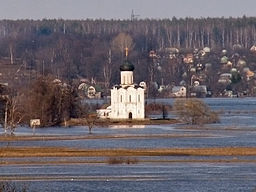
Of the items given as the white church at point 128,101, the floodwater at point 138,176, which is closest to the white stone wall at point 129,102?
the white church at point 128,101

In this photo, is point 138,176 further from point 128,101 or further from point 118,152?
point 128,101

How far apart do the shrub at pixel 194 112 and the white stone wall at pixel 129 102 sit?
395 centimetres

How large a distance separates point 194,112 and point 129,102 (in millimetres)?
7955

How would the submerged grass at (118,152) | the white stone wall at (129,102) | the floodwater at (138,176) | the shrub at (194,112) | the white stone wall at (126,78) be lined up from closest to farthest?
the floodwater at (138,176), the submerged grass at (118,152), the shrub at (194,112), the white stone wall at (129,102), the white stone wall at (126,78)

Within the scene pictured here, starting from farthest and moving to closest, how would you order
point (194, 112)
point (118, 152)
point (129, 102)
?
point (129, 102)
point (194, 112)
point (118, 152)

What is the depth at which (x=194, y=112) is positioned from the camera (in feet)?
387

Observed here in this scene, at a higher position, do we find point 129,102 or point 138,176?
point 129,102

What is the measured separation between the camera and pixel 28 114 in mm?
116062

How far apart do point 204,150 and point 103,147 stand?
827cm

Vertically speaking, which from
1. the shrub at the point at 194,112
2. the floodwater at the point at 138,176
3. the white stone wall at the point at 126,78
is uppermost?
the white stone wall at the point at 126,78

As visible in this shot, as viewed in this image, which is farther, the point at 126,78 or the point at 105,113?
the point at 105,113

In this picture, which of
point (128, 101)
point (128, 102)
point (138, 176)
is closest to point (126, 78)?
point (128, 101)

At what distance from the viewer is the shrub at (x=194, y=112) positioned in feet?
380

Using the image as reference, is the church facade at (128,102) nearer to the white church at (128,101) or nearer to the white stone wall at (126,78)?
the white church at (128,101)
